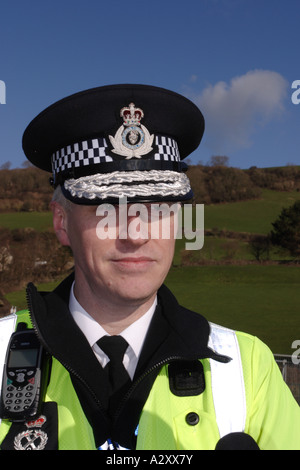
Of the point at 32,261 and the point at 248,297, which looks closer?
the point at 248,297

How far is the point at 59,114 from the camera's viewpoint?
2.60 metres

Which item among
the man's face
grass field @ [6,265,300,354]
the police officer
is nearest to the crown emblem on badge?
the police officer

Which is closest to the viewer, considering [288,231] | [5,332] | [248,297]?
[5,332]

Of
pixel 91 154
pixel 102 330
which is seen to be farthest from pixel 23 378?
pixel 91 154

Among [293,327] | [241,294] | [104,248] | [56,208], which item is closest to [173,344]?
[104,248]

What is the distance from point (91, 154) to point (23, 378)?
133 centimetres

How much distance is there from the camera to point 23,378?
2.32 meters

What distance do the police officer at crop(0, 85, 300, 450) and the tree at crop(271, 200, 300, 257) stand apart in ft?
191

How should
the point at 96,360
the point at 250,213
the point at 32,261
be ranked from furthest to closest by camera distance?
the point at 250,213, the point at 32,261, the point at 96,360

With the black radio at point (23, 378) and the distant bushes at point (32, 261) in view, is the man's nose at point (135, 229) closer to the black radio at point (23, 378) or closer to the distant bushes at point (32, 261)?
the black radio at point (23, 378)

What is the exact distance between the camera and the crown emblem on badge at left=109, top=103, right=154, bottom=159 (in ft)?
8.09

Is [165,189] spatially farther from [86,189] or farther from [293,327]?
[293,327]

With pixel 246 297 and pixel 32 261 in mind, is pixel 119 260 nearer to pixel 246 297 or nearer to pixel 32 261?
pixel 246 297
